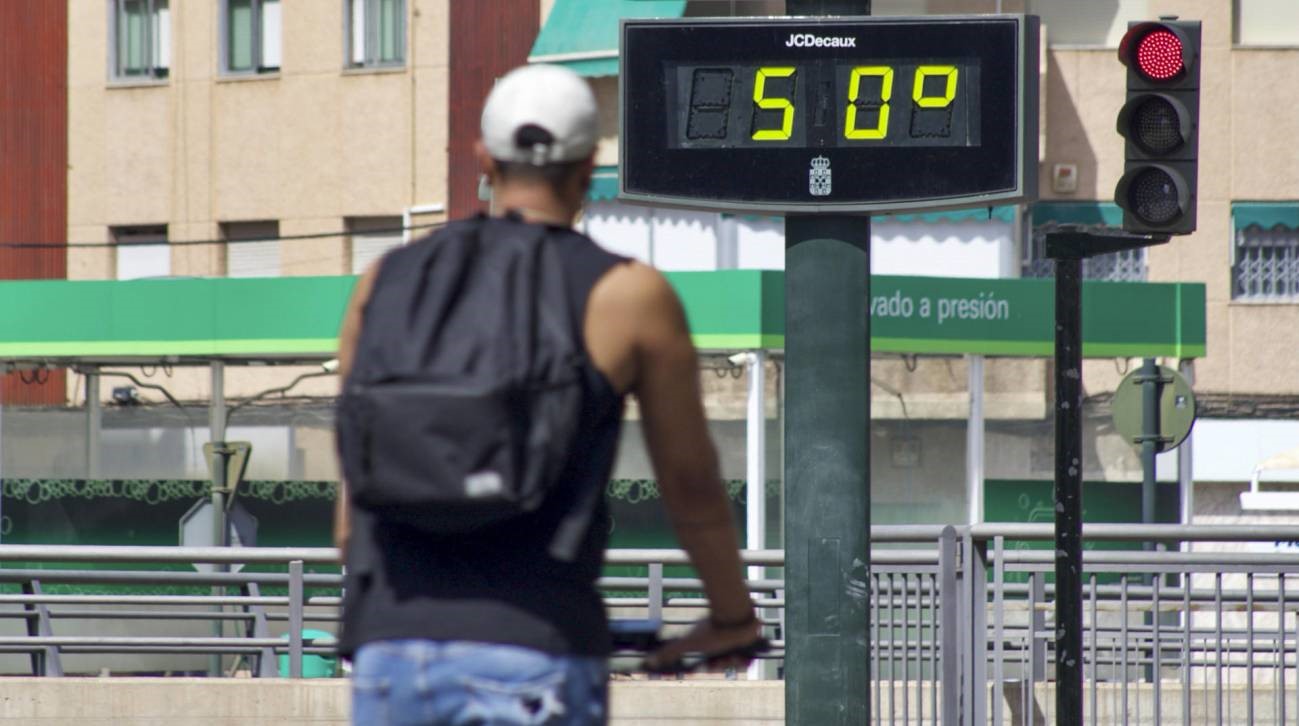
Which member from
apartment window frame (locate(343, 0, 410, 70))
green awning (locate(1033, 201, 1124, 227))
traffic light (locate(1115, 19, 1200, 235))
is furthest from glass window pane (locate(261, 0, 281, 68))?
traffic light (locate(1115, 19, 1200, 235))

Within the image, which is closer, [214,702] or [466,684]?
[466,684]

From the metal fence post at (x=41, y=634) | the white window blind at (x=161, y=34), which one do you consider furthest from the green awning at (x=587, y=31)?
the metal fence post at (x=41, y=634)

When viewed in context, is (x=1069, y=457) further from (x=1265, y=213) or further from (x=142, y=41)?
(x=142, y=41)

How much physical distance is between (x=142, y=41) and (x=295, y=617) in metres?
19.1

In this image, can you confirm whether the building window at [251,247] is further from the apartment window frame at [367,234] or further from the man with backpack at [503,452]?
the man with backpack at [503,452]

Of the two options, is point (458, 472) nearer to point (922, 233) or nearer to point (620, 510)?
point (620, 510)

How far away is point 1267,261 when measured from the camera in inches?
1087

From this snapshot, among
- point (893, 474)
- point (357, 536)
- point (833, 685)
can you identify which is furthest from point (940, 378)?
point (357, 536)

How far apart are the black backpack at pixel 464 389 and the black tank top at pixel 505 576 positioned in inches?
1.2

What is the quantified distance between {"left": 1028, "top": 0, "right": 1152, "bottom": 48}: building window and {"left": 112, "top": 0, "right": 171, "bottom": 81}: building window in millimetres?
11291

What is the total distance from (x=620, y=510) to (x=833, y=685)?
596 inches

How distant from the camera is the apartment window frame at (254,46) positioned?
1136 inches

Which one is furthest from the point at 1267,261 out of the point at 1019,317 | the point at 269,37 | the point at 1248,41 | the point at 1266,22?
the point at 269,37

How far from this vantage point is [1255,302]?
2734 cm
